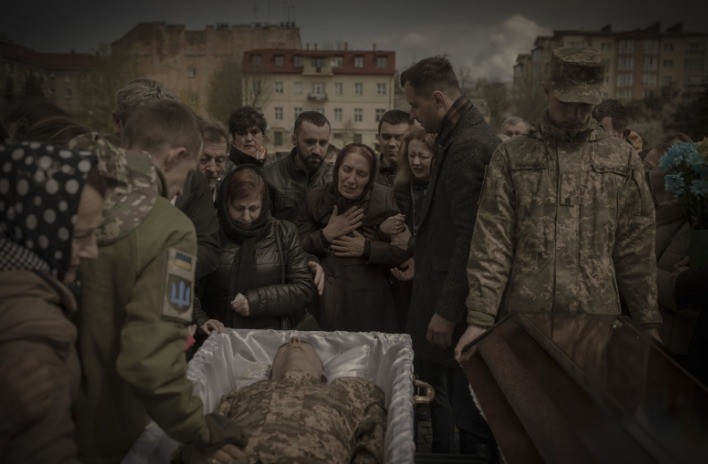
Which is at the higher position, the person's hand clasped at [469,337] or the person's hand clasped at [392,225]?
the person's hand clasped at [392,225]

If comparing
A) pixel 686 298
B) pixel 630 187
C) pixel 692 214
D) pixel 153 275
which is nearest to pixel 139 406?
pixel 153 275

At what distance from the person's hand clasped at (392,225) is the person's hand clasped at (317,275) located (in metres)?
0.62

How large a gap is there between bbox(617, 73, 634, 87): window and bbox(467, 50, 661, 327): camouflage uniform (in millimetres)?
89914

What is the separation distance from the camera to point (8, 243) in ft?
4.80

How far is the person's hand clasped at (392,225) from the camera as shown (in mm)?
4387

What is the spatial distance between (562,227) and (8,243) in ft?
7.37

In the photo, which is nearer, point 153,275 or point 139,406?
point 153,275

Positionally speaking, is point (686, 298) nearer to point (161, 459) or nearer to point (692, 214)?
point (692, 214)

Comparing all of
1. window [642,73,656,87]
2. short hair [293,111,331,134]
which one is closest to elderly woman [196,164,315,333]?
short hair [293,111,331,134]

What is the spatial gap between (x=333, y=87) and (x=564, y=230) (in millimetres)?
60295

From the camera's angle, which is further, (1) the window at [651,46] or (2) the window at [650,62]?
(2) the window at [650,62]

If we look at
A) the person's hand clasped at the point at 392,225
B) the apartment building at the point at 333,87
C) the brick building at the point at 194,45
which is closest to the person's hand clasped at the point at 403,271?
the person's hand clasped at the point at 392,225

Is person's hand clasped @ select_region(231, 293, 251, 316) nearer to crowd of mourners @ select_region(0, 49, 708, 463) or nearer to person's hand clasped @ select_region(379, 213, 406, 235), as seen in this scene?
crowd of mourners @ select_region(0, 49, 708, 463)

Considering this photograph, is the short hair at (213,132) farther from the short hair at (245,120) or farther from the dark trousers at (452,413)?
the dark trousers at (452,413)
